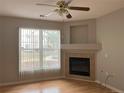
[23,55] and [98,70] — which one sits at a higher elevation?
[23,55]

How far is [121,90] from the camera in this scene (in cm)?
430

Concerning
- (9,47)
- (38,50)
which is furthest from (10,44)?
(38,50)

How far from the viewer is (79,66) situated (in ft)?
19.9

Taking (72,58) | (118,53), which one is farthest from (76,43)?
(118,53)

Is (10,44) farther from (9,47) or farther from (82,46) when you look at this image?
(82,46)

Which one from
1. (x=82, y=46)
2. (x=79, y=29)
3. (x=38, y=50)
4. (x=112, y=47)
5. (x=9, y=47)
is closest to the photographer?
(x=112, y=47)

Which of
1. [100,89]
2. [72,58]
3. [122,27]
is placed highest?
[122,27]

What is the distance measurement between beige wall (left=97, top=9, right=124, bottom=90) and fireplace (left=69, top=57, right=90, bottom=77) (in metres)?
0.52

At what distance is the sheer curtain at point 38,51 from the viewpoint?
554cm

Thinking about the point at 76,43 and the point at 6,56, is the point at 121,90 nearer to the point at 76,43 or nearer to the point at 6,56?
the point at 76,43

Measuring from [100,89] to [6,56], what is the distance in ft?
11.0

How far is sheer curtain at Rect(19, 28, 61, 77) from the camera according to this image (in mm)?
5543

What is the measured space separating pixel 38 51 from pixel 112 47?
9.11 ft

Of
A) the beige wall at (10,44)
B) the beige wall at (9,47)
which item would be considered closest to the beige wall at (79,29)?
the beige wall at (10,44)
